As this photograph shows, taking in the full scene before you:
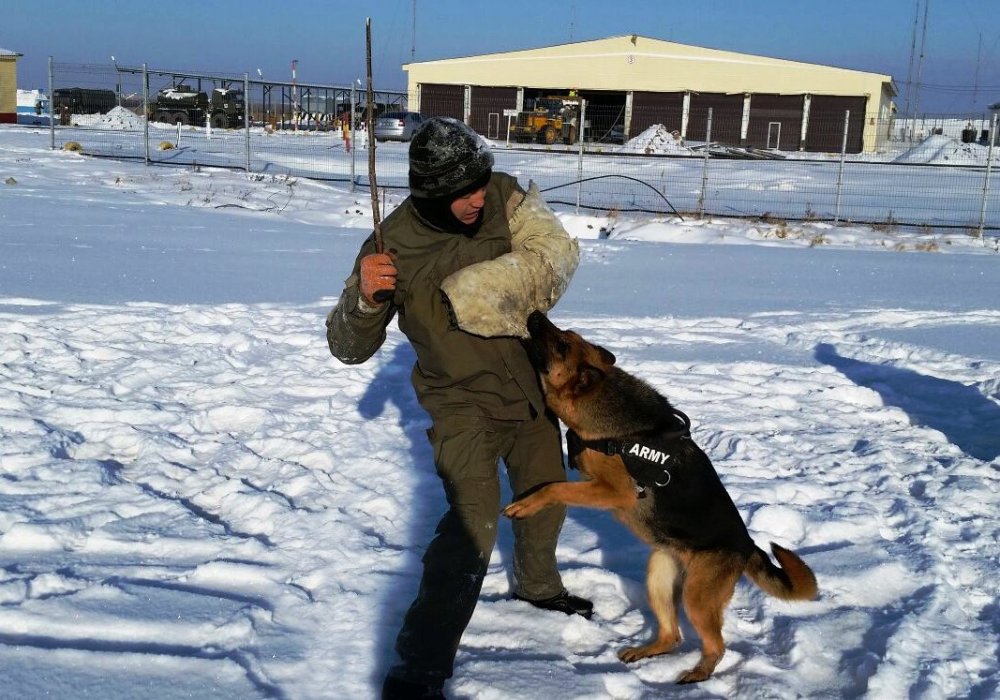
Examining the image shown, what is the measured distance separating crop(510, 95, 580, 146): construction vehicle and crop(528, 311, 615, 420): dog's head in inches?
1229

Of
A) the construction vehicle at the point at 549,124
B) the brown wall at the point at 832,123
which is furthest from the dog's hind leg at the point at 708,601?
the brown wall at the point at 832,123

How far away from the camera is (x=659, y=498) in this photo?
114 inches

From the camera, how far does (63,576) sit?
316cm

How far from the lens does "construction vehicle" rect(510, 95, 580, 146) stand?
33.6m

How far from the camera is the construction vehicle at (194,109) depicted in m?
35.0

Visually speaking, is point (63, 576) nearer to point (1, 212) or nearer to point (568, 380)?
point (568, 380)

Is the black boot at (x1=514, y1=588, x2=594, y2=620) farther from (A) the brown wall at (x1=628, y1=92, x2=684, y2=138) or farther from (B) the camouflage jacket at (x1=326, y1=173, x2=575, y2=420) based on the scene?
(A) the brown wall at (x1=628, y1=92, x2=684, y2=138)

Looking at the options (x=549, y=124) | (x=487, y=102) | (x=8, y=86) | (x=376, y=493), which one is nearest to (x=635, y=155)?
(x=549, y=124)

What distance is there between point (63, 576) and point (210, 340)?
3.67 meters

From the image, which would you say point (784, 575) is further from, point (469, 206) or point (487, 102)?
point (487, 102)

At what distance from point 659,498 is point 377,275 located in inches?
47.7

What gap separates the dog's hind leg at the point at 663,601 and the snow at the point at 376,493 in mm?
49

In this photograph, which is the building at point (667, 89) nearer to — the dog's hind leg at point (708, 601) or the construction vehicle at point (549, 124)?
the construction vehicle at point (549, 124)

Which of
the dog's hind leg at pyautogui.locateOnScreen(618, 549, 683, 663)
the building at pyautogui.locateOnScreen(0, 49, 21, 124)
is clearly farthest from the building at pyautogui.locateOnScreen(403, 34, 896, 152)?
the dog's hind leg at pyautogui.locateOnScreen(618, 549, 683, 663)
